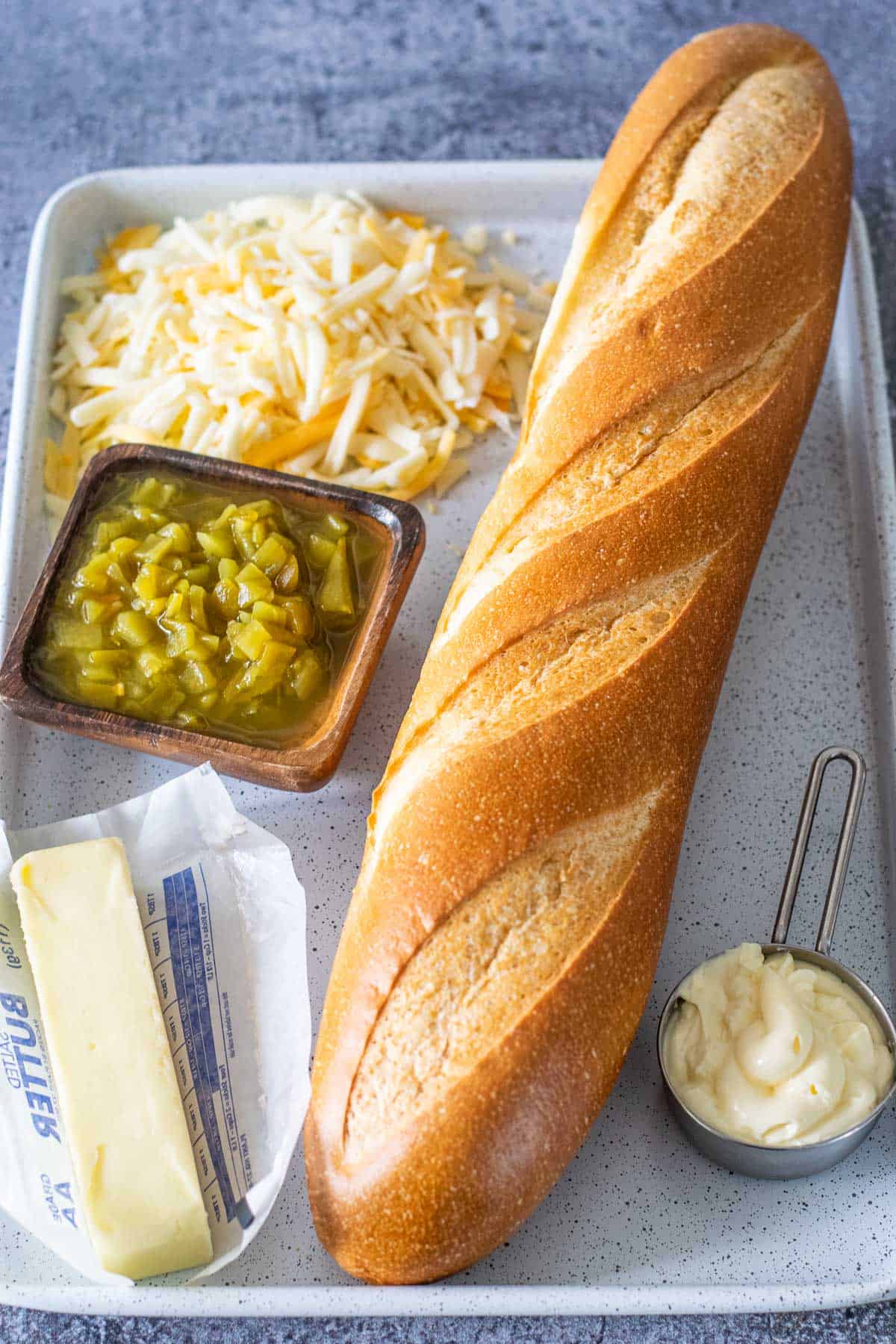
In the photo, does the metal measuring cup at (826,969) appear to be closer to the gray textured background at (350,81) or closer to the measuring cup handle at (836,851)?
the measuring cup handle at (836,851)

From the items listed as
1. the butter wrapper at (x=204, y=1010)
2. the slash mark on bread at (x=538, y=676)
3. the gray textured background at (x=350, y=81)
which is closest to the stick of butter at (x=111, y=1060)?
the butter wrapper at (x=204, y=1010)

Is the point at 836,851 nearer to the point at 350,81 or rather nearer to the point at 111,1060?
the point at 111,1060

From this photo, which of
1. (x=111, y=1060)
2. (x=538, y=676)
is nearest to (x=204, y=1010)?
(x=111, y=1060)

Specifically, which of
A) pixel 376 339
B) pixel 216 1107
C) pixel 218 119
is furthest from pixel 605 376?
pixel 218 119

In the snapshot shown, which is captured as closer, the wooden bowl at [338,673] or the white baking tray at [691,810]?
the white baking tray at [691,810]

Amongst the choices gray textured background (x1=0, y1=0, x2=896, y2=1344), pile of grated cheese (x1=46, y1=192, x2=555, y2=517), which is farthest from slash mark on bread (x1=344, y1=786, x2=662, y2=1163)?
gray textured background (x1=0, y1=0, x2=896, y2=1344)

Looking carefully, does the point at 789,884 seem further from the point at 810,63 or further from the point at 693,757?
the point at 810,63

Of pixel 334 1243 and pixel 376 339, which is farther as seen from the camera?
pixel 376 339
